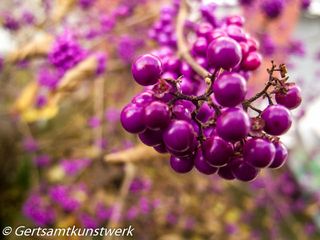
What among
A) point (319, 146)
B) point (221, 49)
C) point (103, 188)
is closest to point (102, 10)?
point (103, 188)

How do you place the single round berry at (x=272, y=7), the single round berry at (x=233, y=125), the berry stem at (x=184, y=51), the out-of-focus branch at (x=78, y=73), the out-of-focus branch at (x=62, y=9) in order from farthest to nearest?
1. the out-of-focus branch at (x=62, y=9)
2. the single round berry at (x=272, y=7)
3. the out-of-focus branch at (x=78, y=73)
4. the berry stem at (x=184, y=51)
5. the single round berry at (x=233, y=125)

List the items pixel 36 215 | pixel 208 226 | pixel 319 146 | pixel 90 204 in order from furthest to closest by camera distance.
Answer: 1. pixel 319 146
2. pixel 208 226
3. pixel 90 204
4. pixel 36 215

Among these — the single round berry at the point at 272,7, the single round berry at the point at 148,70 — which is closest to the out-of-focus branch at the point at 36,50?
the single round berry at the point at 272,7

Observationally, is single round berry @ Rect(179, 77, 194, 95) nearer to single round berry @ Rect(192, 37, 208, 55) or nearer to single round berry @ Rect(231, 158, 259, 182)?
single round berry @ Rect(192, 37, 208, 55)

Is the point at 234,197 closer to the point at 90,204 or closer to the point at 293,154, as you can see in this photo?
the point at 293,154

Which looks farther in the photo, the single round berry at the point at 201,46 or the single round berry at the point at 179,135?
the single round berry at the point at 201,46

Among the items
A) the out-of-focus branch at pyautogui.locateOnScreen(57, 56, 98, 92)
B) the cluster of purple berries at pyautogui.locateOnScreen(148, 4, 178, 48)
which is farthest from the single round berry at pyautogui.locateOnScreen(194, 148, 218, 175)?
the out-of-focus branch at pyautogui.locateOnScreen(57, 56, 98, 92)

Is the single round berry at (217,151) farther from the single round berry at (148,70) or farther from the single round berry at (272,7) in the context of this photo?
the single round berry at (272,7)
